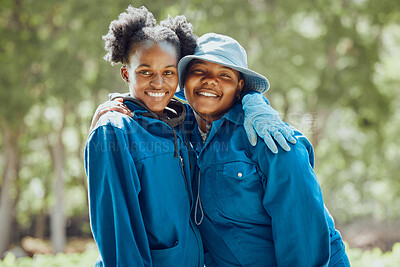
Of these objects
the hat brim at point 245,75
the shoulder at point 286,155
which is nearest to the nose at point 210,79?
the hat brim at point 245,75

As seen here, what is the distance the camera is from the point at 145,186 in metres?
2.05

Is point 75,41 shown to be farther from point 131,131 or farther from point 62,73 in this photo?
point 131,131

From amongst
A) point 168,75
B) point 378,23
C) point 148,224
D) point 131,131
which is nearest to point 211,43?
point 168,75

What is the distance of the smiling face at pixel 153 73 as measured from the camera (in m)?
2.28

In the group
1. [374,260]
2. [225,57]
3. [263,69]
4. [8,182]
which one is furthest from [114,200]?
[8,182]

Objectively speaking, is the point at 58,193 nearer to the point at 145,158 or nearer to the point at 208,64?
the point at 208,64

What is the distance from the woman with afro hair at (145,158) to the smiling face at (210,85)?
4.4 inches

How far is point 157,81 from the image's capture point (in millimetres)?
2293

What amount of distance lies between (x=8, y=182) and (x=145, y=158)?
33.1 ft

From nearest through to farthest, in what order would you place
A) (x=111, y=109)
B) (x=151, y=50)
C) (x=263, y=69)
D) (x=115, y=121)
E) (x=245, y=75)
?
1. (x=115, y=121)
2. (x=111, y=109)
3. (x=151, y=50)
4. (x=245, y=75)
5. (x=263, y=69)

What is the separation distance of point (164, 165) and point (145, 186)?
152 mm

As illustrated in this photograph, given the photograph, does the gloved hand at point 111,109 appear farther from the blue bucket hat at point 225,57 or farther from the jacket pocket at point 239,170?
the jacket pocket at point 239,170

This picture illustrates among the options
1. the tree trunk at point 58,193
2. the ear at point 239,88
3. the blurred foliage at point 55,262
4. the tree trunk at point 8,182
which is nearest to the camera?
the ear at point 239,88

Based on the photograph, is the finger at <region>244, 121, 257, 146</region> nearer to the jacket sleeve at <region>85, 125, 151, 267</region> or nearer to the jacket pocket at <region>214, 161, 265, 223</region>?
the jacket pocket at <region>214, 161, 265, 223</region>
